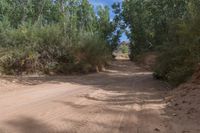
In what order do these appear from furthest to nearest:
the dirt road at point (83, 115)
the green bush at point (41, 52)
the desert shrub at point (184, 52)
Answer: the green bush at point (41, 52) < the desert shrub at point (184, 52) < the dirt road at point (83, 115)

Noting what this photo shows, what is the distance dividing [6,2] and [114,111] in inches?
1603

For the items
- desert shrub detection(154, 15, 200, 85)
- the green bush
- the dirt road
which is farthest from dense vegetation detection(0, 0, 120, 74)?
the dirt road

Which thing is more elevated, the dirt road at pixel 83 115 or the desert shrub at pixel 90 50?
the desert shrub at pixel 90 50

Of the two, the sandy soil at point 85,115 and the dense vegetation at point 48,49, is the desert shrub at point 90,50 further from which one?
the sandy soil at point 85,115

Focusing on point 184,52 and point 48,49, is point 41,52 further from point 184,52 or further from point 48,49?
point 184,52

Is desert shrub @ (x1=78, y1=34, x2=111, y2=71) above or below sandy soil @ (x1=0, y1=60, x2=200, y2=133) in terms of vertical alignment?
above

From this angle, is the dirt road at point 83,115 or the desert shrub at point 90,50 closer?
the dirt road at point 83,115

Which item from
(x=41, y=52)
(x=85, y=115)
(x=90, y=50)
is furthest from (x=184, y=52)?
(x=90, y=50)

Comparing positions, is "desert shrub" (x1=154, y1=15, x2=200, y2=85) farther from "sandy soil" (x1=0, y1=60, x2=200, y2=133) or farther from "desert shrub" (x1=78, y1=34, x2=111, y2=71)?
"desert shrub" (x1=78, y1=34, x2=111, y2=71)

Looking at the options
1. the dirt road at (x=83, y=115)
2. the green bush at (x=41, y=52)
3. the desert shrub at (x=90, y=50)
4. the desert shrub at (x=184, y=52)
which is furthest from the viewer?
the desert shrub at (x=90, y=50)

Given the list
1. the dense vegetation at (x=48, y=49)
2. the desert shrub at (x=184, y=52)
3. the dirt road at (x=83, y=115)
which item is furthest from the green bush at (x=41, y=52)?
the dirt road at (x=83, y=115)

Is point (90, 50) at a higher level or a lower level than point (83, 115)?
higher

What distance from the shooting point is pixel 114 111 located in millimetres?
8961

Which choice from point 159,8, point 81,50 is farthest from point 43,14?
point 81,50
